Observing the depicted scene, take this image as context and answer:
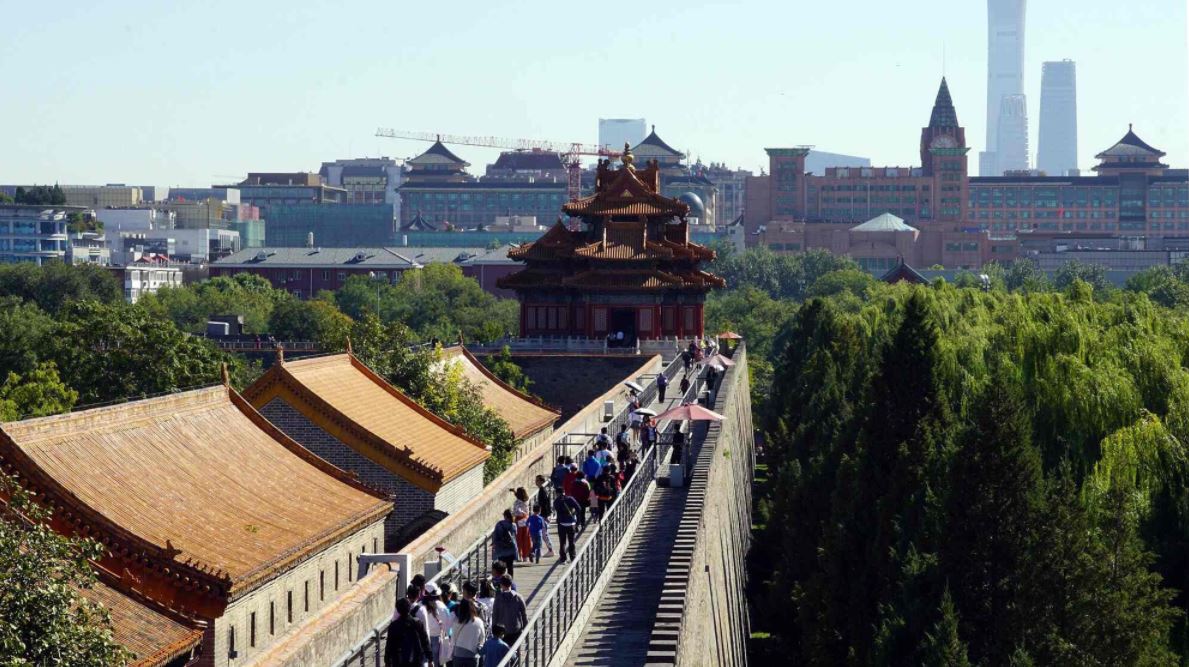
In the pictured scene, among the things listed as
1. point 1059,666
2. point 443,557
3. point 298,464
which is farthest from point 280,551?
point 1059,666

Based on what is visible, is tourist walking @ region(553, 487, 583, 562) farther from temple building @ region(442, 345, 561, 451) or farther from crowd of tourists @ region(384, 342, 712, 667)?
temple building @ region(442, 345, 561, 451)

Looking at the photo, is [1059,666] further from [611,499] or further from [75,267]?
[75,267]

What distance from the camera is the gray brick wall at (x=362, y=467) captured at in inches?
1638

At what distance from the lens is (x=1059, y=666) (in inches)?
1152

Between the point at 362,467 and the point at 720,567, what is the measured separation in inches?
441

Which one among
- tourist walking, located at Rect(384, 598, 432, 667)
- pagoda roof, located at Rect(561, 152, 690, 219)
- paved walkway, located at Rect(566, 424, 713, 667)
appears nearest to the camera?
tourist walking, located at Rect(384, 598, 432, 667)

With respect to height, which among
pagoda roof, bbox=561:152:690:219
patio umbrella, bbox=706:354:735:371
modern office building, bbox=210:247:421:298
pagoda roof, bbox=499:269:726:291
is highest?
pagoda roof, bbox=561:152:690:219

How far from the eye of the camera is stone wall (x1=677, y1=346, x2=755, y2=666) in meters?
24.1

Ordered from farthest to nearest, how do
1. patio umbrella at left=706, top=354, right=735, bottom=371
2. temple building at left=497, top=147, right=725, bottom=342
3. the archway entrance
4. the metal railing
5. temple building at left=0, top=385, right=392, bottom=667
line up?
1. the archway entrance
2. temple building at left=497, top=147, right=725, bottom=342
3. patio umbrella at left=706, top=354, right=735, bottom=371
4. temple building at left=0, top=385, right=392, bottom=667
5. the metal railing

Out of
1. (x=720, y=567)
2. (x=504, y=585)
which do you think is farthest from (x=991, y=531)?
(x=504, y=585)

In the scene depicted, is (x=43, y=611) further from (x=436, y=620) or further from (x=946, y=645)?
(x=946, y=645)

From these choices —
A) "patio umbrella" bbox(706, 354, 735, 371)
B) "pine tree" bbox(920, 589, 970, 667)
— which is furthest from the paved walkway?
"patio umbrella" bbox(706, 354, 735, 371)

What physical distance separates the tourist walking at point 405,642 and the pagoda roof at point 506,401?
124ft

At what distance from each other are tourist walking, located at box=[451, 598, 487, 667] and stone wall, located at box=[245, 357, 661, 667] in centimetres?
179
